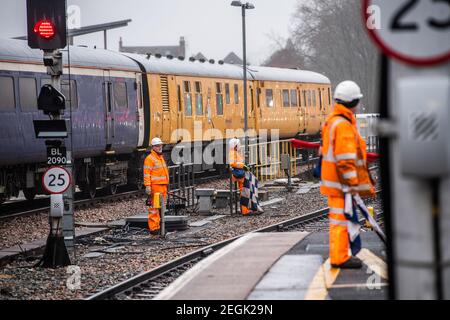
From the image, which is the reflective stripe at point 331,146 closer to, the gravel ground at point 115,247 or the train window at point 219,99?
the gravel ground at point 115,247

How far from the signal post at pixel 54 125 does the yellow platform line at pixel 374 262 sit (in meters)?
4.63

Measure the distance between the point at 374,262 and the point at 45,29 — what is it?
5.78m

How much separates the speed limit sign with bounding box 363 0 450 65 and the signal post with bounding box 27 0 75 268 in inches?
379

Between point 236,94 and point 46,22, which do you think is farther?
point 236,94

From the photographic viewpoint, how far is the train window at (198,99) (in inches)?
1240

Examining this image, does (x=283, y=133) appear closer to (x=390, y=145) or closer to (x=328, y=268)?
(x=328, y=268)

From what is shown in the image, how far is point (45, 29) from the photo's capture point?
44.6 feet

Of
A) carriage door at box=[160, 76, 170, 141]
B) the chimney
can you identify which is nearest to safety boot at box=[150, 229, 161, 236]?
carriage door at box=[160, 76, 170, 141]

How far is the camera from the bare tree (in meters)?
85.2

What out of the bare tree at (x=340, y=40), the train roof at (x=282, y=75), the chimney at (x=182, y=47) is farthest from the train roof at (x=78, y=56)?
the chimney at (x=182, y=47)

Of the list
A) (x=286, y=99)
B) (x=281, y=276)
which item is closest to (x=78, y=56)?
(x=281, y=276)

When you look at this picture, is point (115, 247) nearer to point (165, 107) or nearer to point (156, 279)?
point (156, 279)
